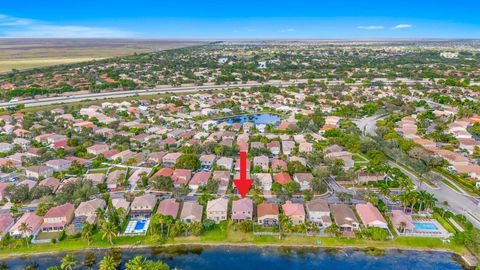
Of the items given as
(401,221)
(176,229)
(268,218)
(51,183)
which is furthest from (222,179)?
(51,183)

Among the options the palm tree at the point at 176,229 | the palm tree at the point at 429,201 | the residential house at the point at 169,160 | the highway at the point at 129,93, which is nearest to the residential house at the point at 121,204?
the palm tree at the point at 176,229

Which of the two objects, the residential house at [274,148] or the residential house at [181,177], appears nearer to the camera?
the residential house at [181,177]

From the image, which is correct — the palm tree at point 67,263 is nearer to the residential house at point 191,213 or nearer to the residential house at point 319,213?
the residential house at point 191,213

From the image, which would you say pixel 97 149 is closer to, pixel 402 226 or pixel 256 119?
pixel 256 119

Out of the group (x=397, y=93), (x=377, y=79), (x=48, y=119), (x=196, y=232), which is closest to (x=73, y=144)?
(x=48, y=119)

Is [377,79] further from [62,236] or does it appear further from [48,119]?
[62,236]

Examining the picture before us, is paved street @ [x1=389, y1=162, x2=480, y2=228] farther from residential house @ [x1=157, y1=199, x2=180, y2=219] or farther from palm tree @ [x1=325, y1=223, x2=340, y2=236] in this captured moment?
residential house @ [x1=157, y1=199, x2=180, y2=219]
